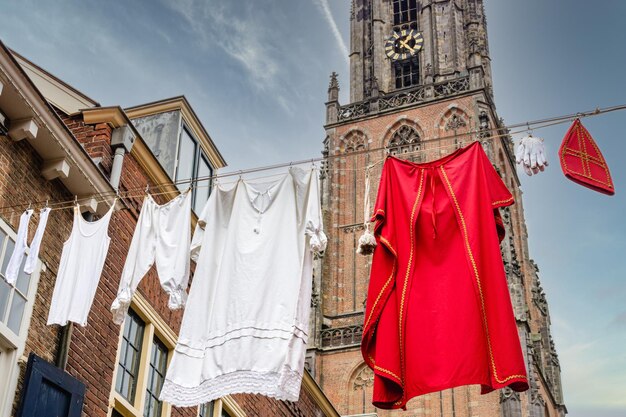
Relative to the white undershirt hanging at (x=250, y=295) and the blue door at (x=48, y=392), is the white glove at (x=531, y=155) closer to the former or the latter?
the white undershirt hanging at (x=250, y=295)

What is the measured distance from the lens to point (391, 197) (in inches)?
402

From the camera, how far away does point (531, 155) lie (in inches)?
412

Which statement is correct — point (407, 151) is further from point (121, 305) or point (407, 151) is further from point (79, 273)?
point (121, 305)

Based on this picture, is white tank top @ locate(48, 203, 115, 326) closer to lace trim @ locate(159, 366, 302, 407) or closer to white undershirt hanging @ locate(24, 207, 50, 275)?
white undershirt hanging @ locate(24, 207, 50, 275)

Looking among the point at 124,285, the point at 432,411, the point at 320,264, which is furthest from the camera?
the point at 320,264

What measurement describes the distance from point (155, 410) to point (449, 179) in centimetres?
554

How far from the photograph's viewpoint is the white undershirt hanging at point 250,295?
372 inches

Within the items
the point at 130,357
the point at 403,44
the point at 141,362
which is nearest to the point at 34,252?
the point at 130,357

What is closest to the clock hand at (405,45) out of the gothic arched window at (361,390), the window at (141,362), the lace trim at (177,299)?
the gothic arched window at (361,390)

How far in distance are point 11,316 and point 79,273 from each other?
2.90 feet

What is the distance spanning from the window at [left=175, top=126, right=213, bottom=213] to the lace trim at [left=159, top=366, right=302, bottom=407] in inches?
251

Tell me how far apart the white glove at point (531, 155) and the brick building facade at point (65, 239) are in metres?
4.52

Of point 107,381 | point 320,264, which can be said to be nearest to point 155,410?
point 107,381

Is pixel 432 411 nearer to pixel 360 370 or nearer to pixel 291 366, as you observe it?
pixel 360 370
